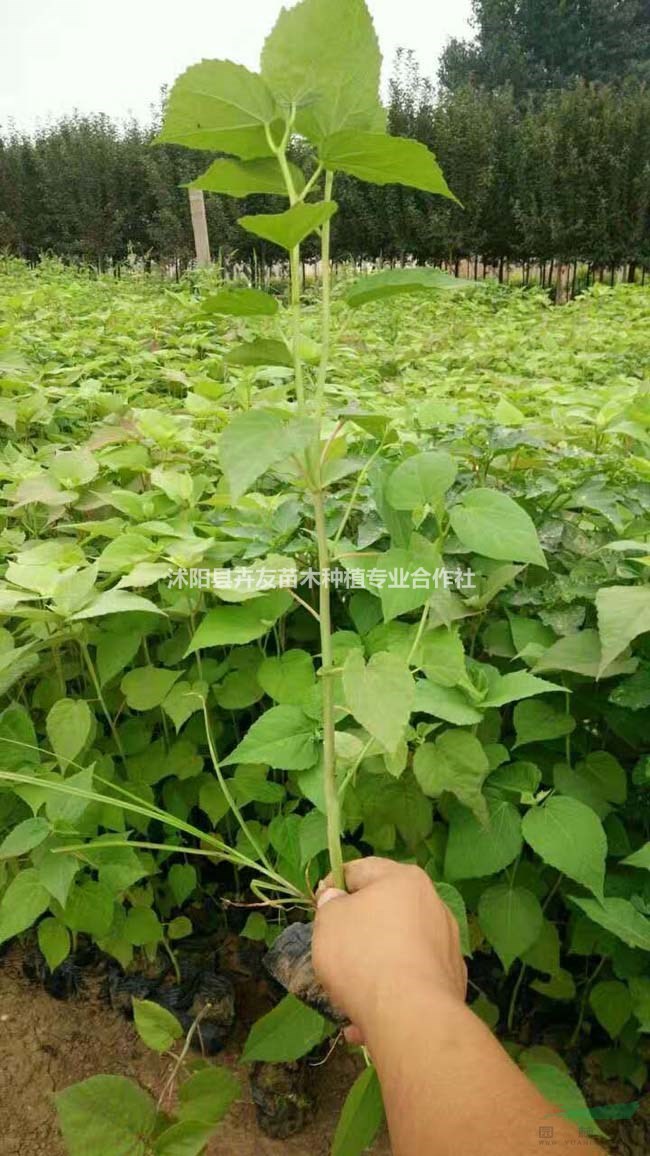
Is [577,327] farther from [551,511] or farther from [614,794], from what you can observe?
[614,794]

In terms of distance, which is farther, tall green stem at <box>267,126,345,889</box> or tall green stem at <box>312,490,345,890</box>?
tall green stem at <box>312,490,345,890</box>

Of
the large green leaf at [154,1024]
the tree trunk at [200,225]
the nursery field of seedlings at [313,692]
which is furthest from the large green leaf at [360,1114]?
the tree trunk at [200,225]

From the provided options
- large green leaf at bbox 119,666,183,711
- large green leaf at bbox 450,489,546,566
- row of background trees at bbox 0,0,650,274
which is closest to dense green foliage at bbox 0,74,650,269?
row of background trees at bbox 0,0,650,274

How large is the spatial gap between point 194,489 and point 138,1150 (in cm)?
91

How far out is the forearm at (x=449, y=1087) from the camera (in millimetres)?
568

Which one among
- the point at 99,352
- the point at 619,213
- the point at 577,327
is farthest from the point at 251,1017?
the point at 619,213

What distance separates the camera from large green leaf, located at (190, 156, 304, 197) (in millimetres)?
714

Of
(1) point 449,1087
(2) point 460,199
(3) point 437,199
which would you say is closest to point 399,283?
(1) point 449,1087

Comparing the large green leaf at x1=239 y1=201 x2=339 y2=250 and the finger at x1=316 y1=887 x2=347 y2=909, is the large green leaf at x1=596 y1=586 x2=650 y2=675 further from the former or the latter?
the large green leaf at x1=239 y1=201 x2=339 y2=250

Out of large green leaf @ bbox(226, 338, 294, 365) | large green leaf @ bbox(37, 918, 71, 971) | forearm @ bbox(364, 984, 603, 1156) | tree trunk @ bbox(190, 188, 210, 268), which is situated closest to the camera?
forearm @ bbox(364, 984, 603, 1156)

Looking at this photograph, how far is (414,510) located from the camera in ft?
3.49

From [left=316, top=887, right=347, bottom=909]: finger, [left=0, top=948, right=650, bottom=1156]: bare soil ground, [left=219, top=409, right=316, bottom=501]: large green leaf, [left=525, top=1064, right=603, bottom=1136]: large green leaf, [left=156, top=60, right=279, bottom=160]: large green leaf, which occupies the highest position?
[left=156, top=60, right=279, bottom=160]: large green leaf

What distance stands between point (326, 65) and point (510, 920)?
1.01 meters

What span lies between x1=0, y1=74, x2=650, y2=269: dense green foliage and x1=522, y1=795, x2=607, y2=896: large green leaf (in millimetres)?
12196
